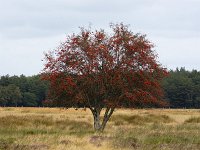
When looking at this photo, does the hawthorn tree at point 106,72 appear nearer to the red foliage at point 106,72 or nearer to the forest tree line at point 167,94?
the red foliage at point 106,72

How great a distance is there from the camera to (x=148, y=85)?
23.8 m

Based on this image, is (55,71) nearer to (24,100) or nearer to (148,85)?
(148,85)

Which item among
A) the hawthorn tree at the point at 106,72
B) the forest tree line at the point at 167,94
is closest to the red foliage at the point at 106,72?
the hawthorn tree at the point at 106,72

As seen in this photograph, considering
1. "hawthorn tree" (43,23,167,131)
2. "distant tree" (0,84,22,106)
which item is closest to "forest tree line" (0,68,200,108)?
"distant tree" (0,84,22,106)

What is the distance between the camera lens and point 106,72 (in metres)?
23.8

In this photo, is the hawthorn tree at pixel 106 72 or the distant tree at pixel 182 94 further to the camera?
the distant tree at pixel 182 94

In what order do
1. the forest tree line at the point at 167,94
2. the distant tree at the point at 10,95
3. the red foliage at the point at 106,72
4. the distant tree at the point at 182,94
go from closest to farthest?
1. the red foliage at the point at 106,72
2. the distant tree at the point at 10,95
3. the forest tree line at the point at 167,94
4. the distant tree at the point at 182,94

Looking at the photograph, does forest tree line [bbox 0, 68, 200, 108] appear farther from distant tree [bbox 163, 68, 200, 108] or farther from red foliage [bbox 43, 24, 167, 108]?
red foliage [bbox 43, 24, 167, 108]

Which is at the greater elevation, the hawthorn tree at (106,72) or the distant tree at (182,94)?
the distant tree at (182,94)

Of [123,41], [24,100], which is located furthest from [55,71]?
[24,100]

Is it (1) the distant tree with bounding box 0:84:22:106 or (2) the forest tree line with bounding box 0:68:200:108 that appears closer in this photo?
(1) the distant tree with bounding box 0:84:22:106

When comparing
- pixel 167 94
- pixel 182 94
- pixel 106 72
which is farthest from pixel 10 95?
pixel 106 72

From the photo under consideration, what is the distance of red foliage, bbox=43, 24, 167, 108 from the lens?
23.6m

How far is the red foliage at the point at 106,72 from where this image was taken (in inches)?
930
